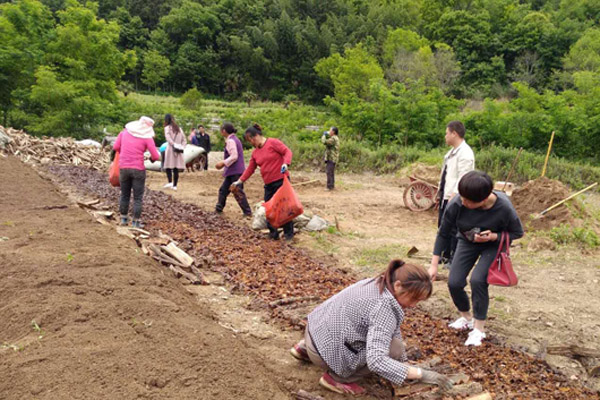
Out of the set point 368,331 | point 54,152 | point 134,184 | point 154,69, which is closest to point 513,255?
point 368,331

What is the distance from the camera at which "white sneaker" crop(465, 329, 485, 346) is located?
382cm

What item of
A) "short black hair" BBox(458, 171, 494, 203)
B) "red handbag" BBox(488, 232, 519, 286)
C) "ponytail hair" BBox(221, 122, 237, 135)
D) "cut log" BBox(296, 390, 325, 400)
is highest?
"ponytail hair" BBox(221, 122, 237, 135)

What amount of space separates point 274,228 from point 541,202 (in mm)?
5573

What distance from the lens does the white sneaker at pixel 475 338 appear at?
3.82 m

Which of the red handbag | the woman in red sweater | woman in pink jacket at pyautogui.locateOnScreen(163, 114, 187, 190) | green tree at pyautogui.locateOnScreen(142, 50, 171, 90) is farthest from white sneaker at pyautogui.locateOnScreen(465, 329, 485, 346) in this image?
green tree at pyautogui.locateOnScreen(142, 50, 171, 90)

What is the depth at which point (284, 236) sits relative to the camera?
727 cm

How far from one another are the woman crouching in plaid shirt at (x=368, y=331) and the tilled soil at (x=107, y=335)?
0.39 metres

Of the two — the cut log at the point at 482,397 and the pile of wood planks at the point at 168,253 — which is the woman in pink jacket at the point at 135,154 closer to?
the pile of wood planks at the point at 168,253

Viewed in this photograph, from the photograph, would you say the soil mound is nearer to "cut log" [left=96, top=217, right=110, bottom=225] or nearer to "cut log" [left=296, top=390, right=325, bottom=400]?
"cut log" [left=296, top=390, right=325, bottom=400]

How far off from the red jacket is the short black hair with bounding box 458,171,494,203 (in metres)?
3.65

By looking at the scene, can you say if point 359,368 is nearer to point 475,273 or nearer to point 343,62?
point 475,273

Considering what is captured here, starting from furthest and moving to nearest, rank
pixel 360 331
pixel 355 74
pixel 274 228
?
pixel 355 74, pixel 274 228, pixel 360 331

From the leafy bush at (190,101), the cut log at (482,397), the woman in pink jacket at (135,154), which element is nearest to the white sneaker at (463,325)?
the cut log at (482,397)

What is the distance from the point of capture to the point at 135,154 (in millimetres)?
6668
